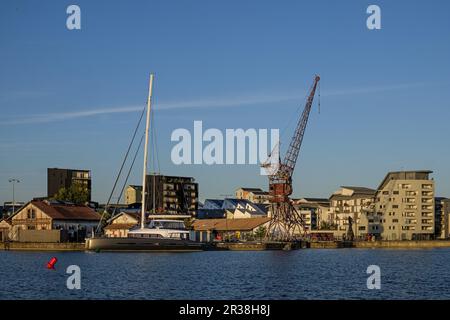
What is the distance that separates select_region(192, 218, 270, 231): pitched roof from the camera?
160000 millimetres

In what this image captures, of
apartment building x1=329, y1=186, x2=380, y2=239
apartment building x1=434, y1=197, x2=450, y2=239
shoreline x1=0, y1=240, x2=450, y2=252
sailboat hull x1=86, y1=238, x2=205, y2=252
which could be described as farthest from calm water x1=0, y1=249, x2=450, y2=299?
apartment building x1=434, y1=197, x2=450, y2=239

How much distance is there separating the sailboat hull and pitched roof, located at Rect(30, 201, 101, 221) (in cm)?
3064

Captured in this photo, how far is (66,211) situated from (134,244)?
39.4 meters

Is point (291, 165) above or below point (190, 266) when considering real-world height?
above

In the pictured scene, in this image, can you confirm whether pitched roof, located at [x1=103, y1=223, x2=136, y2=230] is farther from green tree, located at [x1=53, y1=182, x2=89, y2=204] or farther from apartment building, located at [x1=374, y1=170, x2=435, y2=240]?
apartment building, located at [x1=374, y1=170, x2=435, y2=240]

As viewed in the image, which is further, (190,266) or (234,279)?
(190,266)

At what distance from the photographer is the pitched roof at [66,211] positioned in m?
132

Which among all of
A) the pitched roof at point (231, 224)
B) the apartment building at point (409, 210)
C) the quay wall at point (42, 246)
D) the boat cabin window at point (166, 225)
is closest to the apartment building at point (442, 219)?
the apartment building at point (409, 210)

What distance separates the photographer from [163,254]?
95188mm

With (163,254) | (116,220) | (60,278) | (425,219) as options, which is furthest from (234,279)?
(425,219)

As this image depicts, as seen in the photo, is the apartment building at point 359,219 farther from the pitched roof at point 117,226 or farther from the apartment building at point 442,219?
the pitched roof at point 117,226

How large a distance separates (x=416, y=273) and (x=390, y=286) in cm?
1440
